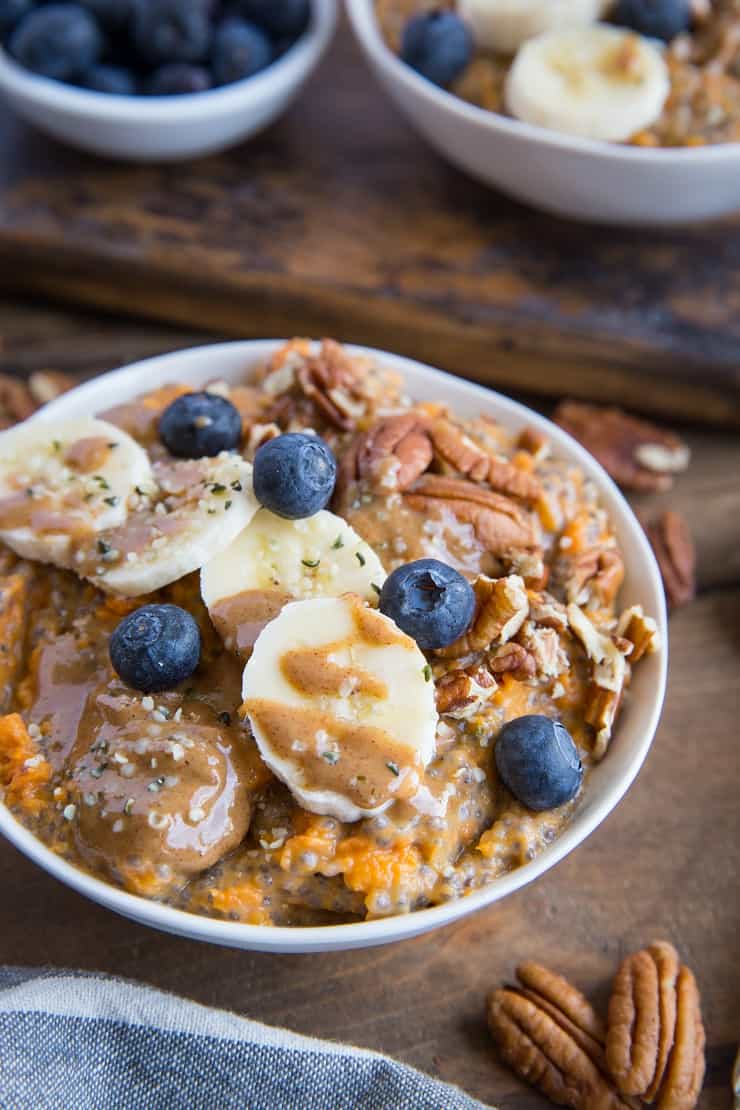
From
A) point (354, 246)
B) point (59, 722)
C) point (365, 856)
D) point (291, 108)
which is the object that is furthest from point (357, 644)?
point (291, 108)

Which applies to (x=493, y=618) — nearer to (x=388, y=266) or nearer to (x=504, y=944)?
(x=504, y=944)

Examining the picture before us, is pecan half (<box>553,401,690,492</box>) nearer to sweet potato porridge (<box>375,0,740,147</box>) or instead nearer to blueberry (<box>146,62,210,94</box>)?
A: sweet potato porridge (<box>375,0,740,147</box>)

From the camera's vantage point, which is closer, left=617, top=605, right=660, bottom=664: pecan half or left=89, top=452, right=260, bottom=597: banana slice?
left=89, top=452, right=260, bottom=597: banana slice

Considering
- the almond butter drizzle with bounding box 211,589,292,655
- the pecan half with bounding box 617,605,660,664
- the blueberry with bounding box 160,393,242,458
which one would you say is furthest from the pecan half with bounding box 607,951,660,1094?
the blueberry with bounding box 160,393,242,458

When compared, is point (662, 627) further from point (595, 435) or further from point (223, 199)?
point (223, 199)

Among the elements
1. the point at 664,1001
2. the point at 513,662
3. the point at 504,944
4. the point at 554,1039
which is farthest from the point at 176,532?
the point at 664,1001

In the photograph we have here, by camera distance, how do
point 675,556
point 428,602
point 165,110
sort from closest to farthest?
point 428,602, point 675,556, point 165,110

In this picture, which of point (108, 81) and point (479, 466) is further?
point (108, 81)

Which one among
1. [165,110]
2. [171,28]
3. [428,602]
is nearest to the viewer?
[428,602]

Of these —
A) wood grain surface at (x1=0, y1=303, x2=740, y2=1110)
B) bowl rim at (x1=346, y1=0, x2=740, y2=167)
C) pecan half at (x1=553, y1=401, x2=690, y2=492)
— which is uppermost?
bowl rim at (x1=346, y1=0, x2=740, y2=167)
